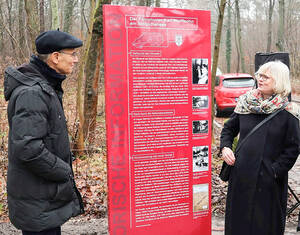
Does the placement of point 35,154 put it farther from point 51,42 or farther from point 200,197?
point 200,197

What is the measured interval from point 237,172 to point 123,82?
1.41 meters

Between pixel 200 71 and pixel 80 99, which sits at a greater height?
pixel 200 71

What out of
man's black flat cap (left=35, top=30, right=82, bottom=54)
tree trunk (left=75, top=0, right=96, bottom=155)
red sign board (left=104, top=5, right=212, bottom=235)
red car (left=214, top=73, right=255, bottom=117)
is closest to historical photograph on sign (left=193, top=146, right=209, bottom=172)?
red sign board (left=104, top=5, right=212, bottom=235)

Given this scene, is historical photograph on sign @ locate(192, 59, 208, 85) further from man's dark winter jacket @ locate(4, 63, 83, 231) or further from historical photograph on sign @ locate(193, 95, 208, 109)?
man's dark winter jacket @ locate(4, 63, 83, 231)

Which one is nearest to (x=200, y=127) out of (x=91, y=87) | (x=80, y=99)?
(x=80, y=99)

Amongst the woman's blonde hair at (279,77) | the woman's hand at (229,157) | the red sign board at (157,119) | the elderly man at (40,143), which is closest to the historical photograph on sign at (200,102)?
the red sign board at (157,119)

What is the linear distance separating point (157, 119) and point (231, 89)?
11.1 metres

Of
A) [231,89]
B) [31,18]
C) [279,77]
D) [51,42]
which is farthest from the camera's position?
[231,89]

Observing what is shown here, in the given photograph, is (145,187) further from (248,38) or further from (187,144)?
(248,38)

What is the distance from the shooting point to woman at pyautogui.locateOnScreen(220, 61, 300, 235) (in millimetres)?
3092

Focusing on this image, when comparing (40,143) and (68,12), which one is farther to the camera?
(68,12)

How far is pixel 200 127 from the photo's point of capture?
366 centimetres

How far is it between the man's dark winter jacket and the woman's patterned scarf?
5.73ft

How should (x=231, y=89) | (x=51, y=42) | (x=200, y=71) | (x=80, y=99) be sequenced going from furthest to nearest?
(x=231, y=89)
(x=80, y=99)
(x=200, y=71)
(x=51, y=42)
